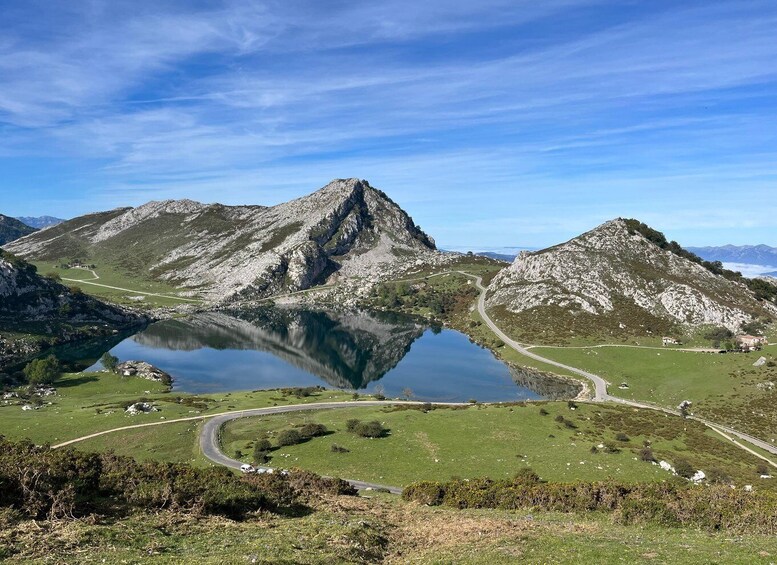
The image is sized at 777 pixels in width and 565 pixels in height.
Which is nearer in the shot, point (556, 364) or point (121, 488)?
point (121, 488)

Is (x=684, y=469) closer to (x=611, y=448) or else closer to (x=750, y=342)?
(x=611, y=448)

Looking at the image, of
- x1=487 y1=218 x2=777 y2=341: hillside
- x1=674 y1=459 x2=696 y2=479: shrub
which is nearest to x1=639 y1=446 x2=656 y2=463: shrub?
x1=674 y1=459 x2=696 y2=479: shrub

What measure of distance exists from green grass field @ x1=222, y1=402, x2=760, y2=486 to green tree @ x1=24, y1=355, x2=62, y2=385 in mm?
74243

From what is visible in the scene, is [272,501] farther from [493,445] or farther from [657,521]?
[493,445]

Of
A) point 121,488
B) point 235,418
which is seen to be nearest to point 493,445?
point 235,418

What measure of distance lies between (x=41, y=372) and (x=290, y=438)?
89547mm

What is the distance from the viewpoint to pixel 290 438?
2530 inches

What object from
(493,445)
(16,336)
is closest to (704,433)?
(493,445)

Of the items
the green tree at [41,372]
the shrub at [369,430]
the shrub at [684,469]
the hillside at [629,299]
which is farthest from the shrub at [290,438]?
the hillside at [629,299]

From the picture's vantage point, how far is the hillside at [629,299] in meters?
157

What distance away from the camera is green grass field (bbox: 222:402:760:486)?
55.9 m

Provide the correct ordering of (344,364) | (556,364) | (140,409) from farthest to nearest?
(344,364) → (556,364) → (140,409)

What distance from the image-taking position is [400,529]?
95.8 ft

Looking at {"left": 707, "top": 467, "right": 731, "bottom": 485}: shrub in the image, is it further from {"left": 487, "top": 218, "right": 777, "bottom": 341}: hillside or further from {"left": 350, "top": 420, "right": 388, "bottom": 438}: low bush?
{"left": 487, "top": 218, "right": 777, "bottom": 341}: hillside
